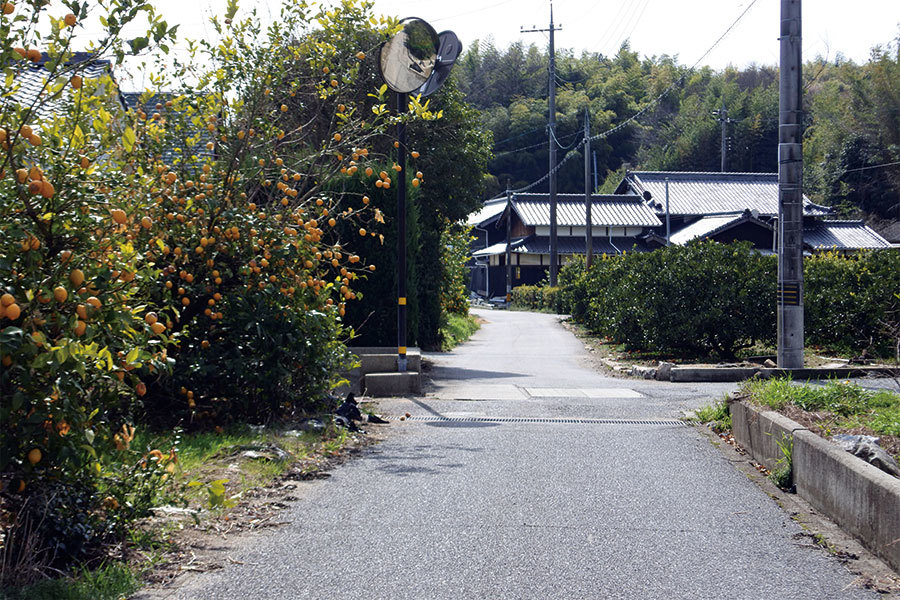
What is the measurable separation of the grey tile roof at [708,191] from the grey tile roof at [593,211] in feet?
3.98

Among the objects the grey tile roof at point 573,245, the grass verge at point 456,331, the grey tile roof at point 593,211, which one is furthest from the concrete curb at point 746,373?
the grey tile roof at point 593,211

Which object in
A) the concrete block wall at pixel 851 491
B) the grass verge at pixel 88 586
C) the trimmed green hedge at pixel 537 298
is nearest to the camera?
the grass verge at pixel 88 586

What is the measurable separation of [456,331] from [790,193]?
1319 centimetres

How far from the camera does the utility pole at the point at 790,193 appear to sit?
13.7 m

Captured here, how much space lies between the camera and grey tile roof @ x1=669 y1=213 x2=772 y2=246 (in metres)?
45.1

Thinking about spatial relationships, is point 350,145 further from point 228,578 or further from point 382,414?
point 228,578

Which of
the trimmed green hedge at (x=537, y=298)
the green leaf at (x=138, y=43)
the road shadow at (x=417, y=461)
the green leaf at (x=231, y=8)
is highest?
the green leaf at (x=231, y=8)

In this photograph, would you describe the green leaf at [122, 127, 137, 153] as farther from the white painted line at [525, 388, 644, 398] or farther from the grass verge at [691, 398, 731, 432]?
the white painted line at [525, 388, 644, 398]

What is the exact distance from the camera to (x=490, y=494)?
6.46 m

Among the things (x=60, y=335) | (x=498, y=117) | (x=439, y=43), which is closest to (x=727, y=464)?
(x=60, y=335)

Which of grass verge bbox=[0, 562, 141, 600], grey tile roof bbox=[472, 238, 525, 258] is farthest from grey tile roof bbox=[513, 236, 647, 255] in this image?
grass verge bbox=[0, 562, 141, 600]

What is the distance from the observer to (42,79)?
5250mm

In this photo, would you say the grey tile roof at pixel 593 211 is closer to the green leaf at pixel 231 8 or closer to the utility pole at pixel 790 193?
the utility pole at pixel 790 193

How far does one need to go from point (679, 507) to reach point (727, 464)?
1800 mm
